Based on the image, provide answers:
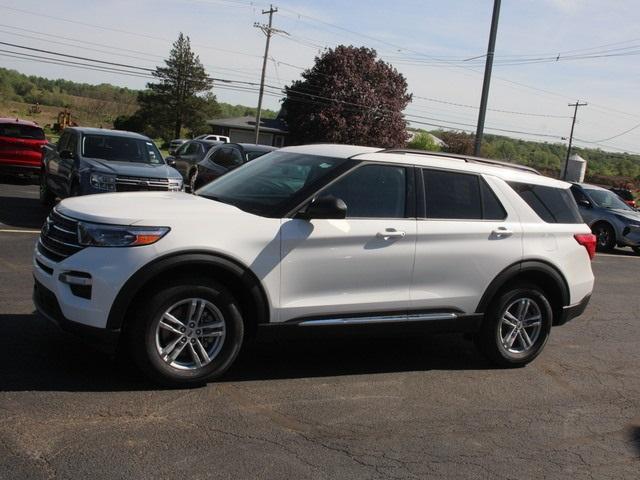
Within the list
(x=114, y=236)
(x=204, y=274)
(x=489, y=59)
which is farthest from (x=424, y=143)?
(x=114, y=236)

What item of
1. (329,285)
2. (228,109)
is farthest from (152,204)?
(228,109)

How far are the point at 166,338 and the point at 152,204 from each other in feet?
3.22

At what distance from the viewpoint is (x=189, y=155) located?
2027 cm

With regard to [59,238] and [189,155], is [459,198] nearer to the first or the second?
[59,238]

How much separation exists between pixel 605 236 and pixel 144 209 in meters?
16.0

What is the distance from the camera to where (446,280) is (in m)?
5.66

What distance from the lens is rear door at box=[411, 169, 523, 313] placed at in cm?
557

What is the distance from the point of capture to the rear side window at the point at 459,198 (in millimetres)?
5707

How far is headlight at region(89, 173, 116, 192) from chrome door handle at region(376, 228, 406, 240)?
24.4 feet

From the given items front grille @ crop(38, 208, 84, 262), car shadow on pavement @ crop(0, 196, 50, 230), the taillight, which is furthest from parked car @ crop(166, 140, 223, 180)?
front grille @ crop(38, 208, 84, 262)

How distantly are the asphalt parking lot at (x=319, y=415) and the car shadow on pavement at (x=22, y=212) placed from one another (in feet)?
19.0

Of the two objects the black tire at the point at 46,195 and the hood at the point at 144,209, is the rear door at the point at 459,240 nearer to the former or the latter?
the hood at the point at 144,209

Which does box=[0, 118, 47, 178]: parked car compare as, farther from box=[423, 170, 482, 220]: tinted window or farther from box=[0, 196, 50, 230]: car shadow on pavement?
box=[423, 170, 482, 220]: tinted window

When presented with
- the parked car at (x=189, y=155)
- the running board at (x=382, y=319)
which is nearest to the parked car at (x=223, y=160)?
the parked car at (x=189, y=155)
